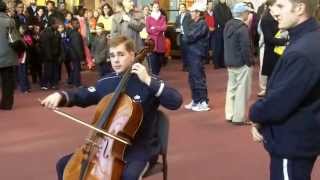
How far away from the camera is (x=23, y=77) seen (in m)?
10.8

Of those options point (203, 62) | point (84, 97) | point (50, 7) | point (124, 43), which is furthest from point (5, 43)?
point (124, 43)

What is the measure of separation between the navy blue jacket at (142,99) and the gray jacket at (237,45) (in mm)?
3789

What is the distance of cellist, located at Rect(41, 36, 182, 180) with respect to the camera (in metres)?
3.81

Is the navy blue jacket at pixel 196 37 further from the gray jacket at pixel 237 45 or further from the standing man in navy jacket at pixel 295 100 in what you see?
the standing man in navy jacket at pixel 295 100

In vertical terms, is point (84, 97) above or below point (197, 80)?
above

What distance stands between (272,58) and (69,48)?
4.69 meters

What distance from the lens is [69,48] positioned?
11.6 meters

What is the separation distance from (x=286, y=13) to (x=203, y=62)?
20.8ft

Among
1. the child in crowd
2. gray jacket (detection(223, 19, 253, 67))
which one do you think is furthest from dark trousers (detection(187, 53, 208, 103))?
the child in crowd

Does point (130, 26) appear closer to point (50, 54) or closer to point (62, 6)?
point (50, 54)

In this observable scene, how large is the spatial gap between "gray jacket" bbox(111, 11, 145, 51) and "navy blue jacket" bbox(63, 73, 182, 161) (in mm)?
6560

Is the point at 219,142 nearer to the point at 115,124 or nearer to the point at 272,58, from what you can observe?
the point at 272,58

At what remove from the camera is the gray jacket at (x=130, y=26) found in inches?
422

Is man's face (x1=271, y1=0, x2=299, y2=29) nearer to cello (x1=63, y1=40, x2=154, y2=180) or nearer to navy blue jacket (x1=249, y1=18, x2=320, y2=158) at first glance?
navy blue jacket (x1=249, y1=18, x2=320, y2=158)
